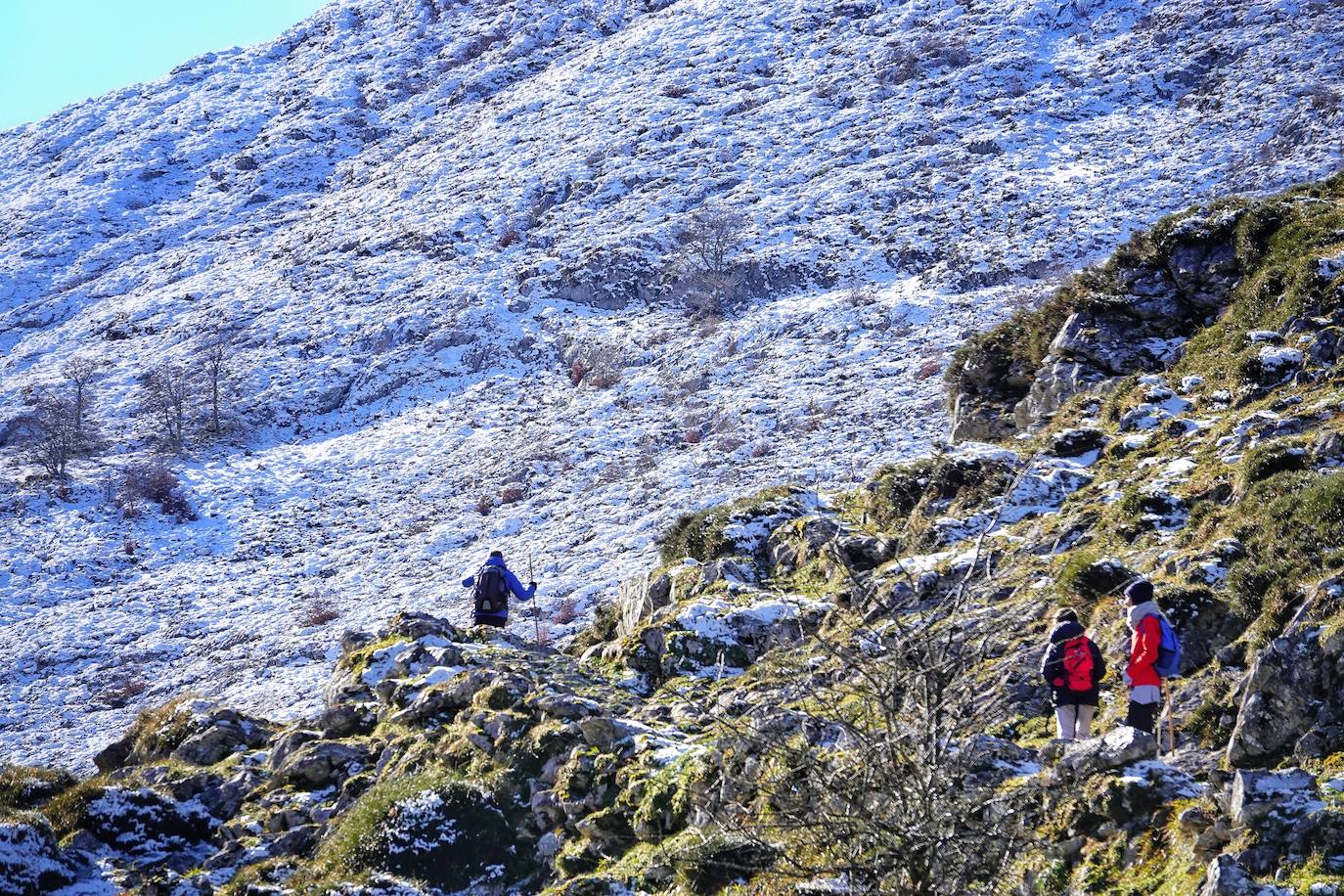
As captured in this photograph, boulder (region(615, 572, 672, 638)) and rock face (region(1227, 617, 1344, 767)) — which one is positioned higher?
rock face (region(1227, 617, 1344, 767))

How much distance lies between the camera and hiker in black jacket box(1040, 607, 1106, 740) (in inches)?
253

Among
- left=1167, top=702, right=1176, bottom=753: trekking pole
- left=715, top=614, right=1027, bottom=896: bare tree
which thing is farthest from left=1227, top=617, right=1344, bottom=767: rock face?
left=715, top=614, right=1027, bottom=896: bare tree

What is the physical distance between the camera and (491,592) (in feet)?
41.0

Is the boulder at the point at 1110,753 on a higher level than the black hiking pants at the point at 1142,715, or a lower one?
higher

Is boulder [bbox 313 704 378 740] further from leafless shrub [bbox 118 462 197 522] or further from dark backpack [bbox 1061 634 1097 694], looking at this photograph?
leafless shrub [bbox 118 462 197 522]

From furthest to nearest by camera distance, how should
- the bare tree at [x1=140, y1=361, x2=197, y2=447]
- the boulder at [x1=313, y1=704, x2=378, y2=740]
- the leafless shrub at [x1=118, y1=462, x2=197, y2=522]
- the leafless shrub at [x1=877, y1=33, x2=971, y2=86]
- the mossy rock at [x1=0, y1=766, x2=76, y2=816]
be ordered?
1. the leafless shrub at [x1=877, y1=33, x2=971, y2=86]
2. the bare tree at [x1=140, y1=361, x2=197, y2=447]
3. the leafless shrub at [x1=118, y1=462, x2=197, y2=522]
4. the boulder at [x1=313, y1=704, x2=378, y2=740]
5. the mossy rock at [x1=0, y1=766, x2=76, y2=816]

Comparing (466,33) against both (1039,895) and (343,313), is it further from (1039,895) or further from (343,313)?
(1039,895)

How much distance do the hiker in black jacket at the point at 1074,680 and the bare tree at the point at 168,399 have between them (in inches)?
1323

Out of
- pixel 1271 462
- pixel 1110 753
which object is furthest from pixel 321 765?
pixel 1271 462

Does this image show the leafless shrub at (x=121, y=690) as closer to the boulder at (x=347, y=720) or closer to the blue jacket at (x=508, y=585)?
the blue jacket at (x=508, y=585)

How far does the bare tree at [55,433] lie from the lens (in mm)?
32438

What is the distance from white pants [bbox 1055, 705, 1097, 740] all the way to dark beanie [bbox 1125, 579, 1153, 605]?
74 centimetres

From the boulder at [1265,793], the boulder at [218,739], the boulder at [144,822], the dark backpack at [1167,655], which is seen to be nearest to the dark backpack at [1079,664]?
the dark backpack at [1167,655]

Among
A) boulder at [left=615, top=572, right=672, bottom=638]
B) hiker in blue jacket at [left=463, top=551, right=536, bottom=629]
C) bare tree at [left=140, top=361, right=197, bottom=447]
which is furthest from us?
bare tree at [left=140, top=361, right=197, bottom=447]
